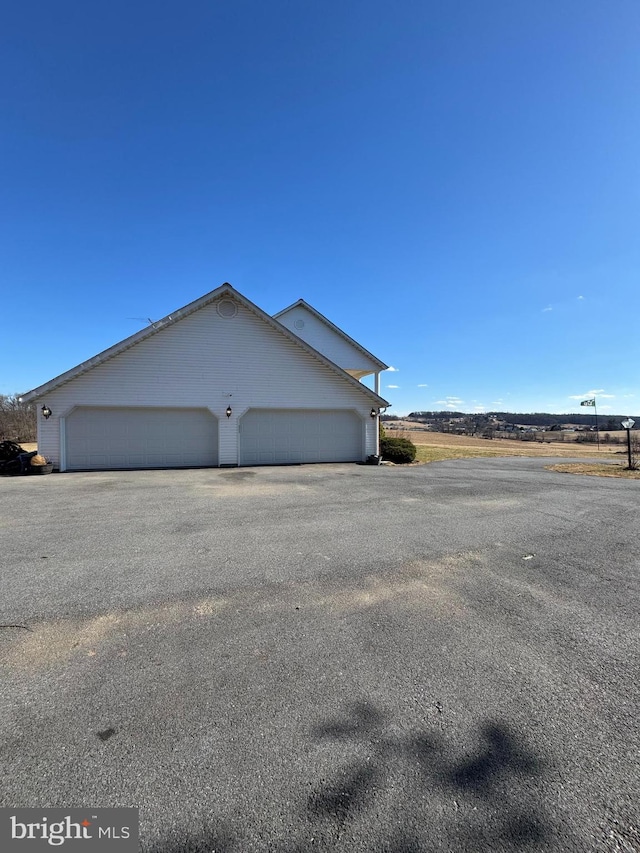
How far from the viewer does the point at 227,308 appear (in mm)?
14688

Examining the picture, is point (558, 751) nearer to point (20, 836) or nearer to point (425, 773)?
point (425, 773)

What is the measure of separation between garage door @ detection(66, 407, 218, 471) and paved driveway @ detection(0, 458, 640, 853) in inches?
336

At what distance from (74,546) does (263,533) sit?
246 cm

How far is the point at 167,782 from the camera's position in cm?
181

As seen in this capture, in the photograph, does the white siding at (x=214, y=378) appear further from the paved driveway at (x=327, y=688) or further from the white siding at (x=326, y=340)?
the paved driveway at (x=327, y=688)

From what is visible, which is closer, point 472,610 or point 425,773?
point 425,773

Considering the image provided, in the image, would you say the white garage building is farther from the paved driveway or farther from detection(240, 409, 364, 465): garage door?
the paved driveway

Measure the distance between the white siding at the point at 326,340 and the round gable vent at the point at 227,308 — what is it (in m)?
5.48

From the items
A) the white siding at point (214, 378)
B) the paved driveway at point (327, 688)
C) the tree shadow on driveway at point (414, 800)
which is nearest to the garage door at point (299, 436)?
the white siding at point (214, 378)

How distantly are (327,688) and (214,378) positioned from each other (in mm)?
13077

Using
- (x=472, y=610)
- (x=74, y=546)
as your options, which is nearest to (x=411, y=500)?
(x=472, y=610)

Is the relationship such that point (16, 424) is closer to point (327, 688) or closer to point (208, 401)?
point (208, 401)

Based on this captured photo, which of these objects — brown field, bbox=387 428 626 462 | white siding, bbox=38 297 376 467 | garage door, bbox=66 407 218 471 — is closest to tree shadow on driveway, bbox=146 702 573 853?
white siding, bbox=38 297 376 467

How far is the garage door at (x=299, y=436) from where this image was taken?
15.1m
